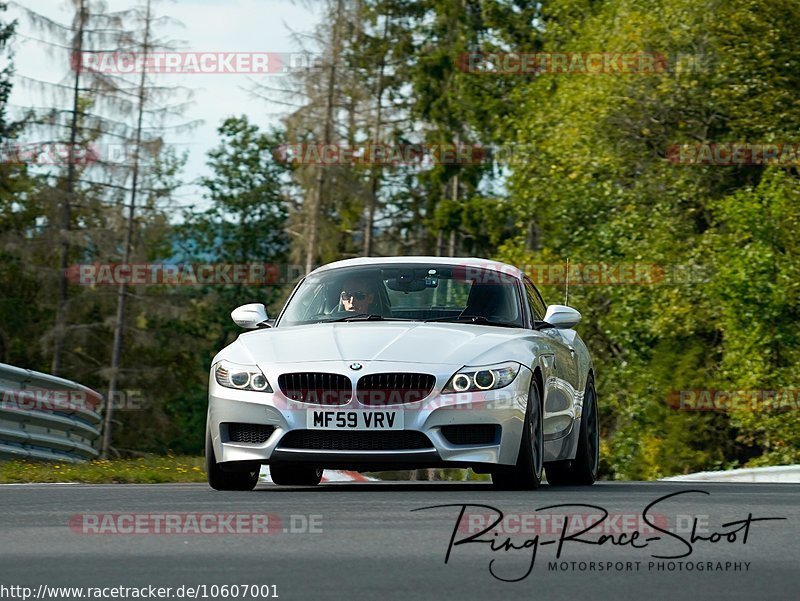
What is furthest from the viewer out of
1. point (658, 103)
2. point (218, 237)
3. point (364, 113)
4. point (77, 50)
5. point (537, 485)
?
point (218, 237)

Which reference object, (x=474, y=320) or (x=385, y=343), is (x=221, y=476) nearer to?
(x=385, y=343)

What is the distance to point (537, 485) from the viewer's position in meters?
11.1

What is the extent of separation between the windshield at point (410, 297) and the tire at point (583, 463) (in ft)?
4.92

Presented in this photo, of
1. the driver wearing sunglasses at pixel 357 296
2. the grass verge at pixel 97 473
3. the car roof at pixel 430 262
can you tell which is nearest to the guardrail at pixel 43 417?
the grass verge at pixel 97 473

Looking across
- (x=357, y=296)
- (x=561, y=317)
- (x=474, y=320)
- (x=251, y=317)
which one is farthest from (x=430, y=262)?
(x=251, y=317)

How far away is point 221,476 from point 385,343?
145cm

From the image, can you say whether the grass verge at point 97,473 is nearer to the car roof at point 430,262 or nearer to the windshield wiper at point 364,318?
the car roof at point 430,262

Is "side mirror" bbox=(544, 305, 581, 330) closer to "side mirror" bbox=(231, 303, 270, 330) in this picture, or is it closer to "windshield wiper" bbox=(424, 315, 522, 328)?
"windshield wiper" bbox=(424, 315, 522, 328)

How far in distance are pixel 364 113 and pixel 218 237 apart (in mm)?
21964

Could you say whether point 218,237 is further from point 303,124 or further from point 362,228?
point 303,124

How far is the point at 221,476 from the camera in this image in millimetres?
11133

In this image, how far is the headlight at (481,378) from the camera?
10.4m

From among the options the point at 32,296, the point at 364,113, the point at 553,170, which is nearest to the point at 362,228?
the point at 364,113

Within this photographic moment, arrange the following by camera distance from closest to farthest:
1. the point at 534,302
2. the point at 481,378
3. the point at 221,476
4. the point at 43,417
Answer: the point at 481,378 < the point at 221,476 < the point at 534,302 < the point at 43,417
